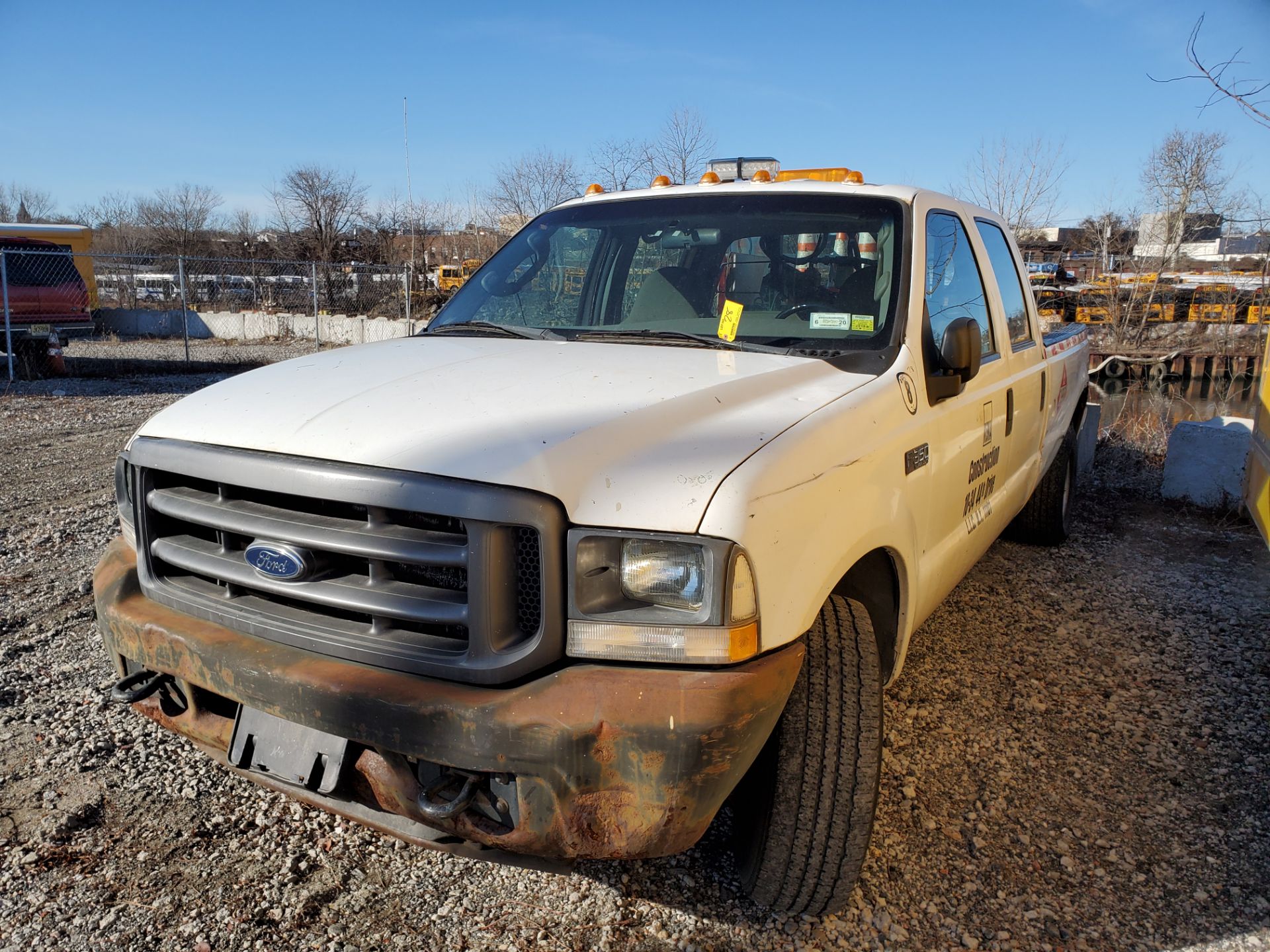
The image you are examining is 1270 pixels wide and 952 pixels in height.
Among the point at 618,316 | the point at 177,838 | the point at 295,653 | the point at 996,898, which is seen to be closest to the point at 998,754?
the point at 996,898

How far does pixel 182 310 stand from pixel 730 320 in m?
19.3

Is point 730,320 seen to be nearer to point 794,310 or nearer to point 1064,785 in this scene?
point 794,310

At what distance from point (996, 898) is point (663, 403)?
161 centimetres

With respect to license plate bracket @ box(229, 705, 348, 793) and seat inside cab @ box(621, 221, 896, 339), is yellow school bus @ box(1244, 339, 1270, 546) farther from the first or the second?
license plate bracket @ box(229, 705, 348, 793)

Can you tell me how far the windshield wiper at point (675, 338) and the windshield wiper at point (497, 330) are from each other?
11 cm

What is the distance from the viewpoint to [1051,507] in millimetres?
5488

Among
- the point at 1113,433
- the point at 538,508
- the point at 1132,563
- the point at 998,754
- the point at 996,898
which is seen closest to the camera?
the point at 538,508

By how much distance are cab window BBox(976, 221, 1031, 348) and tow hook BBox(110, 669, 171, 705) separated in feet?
11.4

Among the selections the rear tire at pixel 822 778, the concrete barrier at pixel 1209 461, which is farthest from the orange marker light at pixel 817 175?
the concrete barrier at pixel 1209 461

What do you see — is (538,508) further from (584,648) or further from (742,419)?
(742,419)

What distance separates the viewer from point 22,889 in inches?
95.3

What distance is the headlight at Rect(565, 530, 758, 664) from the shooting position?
1876 mm

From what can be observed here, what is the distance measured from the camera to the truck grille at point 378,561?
1.90m

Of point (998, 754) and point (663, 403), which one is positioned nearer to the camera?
point (663, 403)
